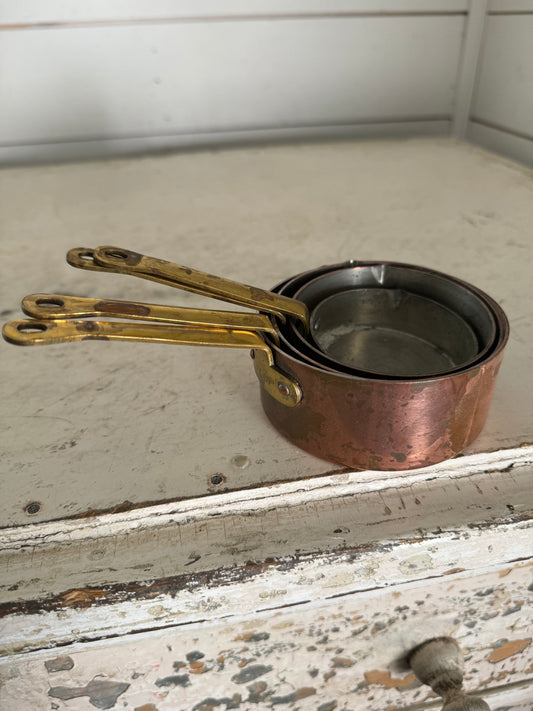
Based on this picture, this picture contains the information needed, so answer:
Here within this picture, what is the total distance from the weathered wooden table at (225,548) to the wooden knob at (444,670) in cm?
1

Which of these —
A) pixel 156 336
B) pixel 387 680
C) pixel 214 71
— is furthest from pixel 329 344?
pixel 214 71

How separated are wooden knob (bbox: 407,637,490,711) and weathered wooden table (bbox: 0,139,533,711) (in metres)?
0.01

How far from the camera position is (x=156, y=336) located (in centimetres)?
39

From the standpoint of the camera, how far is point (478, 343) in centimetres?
49

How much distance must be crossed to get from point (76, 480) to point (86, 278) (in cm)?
42

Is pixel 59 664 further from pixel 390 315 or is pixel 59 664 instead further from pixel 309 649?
pixel 390 315

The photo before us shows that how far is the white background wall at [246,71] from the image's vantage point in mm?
1360

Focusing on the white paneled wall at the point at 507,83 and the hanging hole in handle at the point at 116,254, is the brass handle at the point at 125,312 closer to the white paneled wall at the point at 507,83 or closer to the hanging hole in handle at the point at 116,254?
the hanging hole in handle at the point at 116,254

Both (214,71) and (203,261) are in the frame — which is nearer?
(203,261)

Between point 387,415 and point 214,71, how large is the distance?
A: 1.30m

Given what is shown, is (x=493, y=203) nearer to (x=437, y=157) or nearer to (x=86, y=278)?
(x=437, y=157)

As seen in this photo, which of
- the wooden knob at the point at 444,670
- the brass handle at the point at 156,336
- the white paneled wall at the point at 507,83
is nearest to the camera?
the brass handle at the point at 156,336

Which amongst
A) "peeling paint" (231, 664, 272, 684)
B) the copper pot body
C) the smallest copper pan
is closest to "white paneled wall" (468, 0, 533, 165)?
the smallest copper pan

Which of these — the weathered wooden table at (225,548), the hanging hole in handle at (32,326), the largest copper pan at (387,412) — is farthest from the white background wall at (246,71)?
the hanging hole in handle at (32,326)
